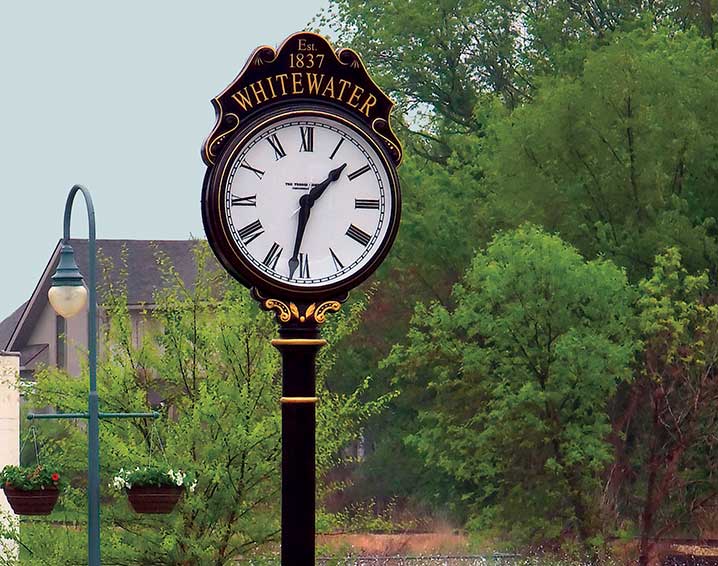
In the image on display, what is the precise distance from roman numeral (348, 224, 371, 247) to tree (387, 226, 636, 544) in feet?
76.9

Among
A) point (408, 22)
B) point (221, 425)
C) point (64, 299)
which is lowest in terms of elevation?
point (221, 425)

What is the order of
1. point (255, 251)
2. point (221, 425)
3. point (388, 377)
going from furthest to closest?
point (388, 377) → point (221, 425) → point (255, 251)

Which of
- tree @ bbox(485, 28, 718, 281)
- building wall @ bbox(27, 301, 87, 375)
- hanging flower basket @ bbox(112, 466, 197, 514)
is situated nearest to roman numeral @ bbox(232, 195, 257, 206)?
hanging flower basket @ bbox(112, 466, 197, 514)

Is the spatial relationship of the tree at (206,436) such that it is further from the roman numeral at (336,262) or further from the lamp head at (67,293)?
the roman numeral at (336,262)

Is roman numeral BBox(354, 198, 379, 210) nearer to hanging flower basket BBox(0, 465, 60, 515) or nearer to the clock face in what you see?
the clock face

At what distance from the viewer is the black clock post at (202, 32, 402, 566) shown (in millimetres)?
5863

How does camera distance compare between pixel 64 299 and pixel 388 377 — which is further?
pixel 388 377

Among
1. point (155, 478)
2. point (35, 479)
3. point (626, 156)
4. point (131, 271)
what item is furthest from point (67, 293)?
point (131, 271)

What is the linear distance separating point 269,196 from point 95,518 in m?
10.3

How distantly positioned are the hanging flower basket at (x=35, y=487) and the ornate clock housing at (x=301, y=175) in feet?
32.2

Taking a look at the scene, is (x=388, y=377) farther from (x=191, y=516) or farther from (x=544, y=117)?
(x=191, y=516)

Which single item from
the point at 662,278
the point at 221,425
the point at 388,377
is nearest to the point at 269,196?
the point at 221,425

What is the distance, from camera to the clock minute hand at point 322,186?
5.91m

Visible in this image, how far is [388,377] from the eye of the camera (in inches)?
1620
